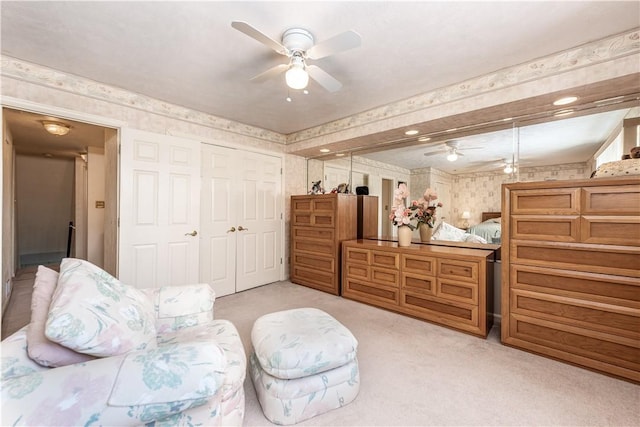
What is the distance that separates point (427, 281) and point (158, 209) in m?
3.12

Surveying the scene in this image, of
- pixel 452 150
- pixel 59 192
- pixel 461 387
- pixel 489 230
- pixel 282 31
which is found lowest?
pixel 461 387

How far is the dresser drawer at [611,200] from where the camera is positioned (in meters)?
1.90

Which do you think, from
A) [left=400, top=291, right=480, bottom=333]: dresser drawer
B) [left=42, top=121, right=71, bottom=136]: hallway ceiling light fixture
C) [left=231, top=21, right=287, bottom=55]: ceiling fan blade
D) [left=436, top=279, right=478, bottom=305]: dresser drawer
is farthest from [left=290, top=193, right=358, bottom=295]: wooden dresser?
[left=42, top=121, right=71, bottom=136]: hallway ceiling light fixture

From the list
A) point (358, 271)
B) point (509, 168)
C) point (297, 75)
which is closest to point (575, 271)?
point (509, 168)

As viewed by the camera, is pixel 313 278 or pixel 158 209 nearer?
pixel 158 209

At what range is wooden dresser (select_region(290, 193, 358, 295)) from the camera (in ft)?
12.5

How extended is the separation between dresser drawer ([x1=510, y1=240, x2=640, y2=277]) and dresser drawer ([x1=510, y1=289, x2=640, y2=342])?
25 centimetres

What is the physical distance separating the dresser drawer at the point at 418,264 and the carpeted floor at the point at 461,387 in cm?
56

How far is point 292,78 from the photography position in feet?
6.23

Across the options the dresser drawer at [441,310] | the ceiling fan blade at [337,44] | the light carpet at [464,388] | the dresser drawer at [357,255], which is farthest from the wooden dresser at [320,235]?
the ceiling fan blade at [337,44]

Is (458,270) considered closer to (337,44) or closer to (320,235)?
(320,235)

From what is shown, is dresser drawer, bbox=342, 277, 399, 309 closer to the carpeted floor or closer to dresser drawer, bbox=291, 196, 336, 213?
the carpeted floor

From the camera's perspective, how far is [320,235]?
401cm

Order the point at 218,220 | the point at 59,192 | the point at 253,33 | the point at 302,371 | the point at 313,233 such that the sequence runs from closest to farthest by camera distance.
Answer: the point at 302,371, the point at 253,33, the point at 218,220, the point at 313,233, the point at 59,192
